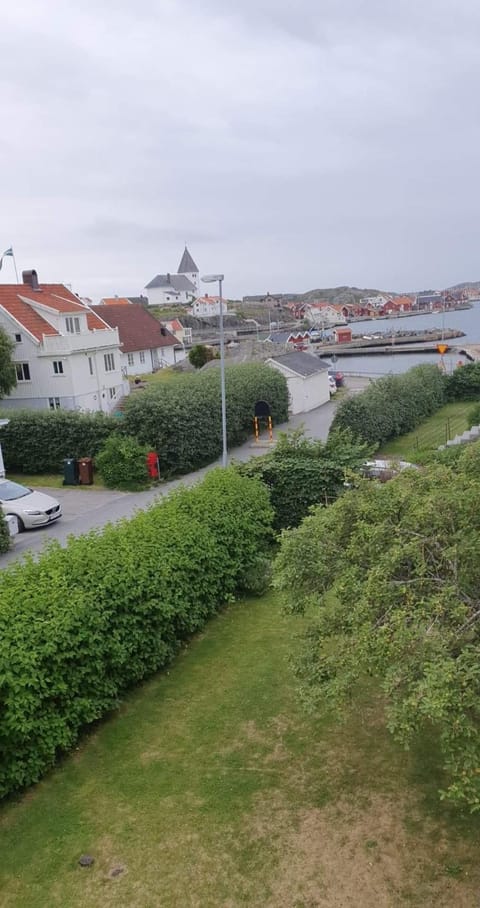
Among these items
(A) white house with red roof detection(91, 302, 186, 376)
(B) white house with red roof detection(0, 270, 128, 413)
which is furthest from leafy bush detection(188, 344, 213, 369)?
(B) white house with red roof detection(0, 270, 128, 413)

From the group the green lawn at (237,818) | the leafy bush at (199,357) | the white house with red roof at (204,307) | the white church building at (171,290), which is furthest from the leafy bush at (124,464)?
the white church building at (171,290)

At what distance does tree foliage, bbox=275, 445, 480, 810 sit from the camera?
212 inches

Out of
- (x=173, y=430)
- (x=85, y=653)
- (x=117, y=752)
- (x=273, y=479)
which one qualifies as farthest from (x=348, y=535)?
(x=173, y=430)

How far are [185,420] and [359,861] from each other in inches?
807

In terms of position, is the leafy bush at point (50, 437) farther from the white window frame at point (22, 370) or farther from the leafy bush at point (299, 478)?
the leafy bush at point (299, 478)

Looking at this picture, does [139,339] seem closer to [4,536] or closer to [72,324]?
[72,324]

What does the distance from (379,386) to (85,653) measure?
92.2ft

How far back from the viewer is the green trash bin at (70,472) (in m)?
25.7

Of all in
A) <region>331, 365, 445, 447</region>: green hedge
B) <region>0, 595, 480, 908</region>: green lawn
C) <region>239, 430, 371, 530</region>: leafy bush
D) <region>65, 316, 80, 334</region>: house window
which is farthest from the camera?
Result: <region>65, 316, 80, 334</region>: house window

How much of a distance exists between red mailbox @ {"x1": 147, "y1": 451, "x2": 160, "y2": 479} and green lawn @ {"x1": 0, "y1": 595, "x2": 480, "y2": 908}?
51.0 feet

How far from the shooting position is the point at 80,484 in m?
25.9

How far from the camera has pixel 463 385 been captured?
46406 millimetres

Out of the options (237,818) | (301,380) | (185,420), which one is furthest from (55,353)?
(237,818)

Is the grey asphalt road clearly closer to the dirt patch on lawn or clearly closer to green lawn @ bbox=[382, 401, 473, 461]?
green lawn @ bbox=[382, 401, 473, 461]
